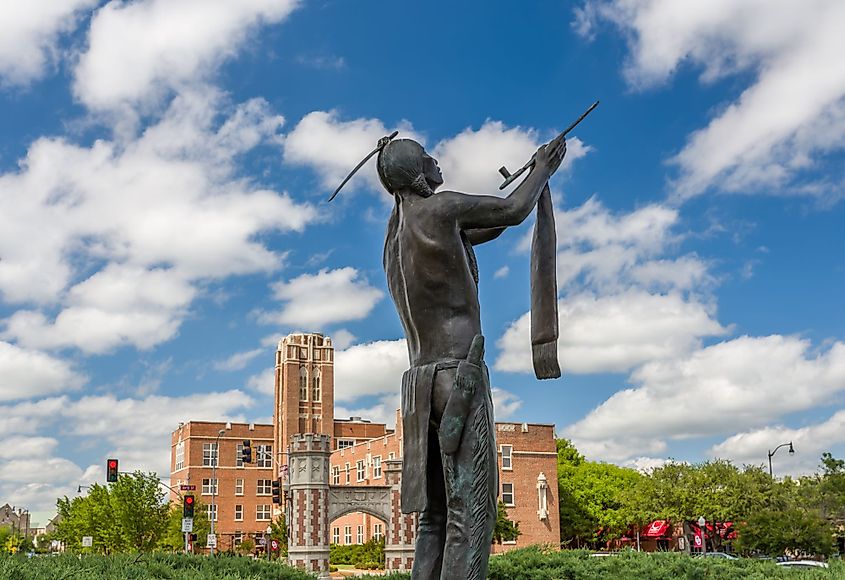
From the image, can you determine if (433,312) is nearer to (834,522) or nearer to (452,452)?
(452,452)

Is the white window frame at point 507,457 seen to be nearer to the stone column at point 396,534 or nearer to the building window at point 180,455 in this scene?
the stone column at point 396,534

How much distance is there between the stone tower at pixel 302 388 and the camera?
87.9 m

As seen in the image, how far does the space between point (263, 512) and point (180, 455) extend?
983cm

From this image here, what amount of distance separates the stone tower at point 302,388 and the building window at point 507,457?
30.8 meters

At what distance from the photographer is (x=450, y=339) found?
17.9ft

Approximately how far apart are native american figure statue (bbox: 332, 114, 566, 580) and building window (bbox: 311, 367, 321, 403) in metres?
85.4

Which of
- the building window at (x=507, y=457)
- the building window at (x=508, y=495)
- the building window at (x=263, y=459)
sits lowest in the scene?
the building window at (x=508, y=495)

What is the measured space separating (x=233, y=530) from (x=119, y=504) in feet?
114

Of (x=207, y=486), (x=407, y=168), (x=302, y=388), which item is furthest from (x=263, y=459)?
(x=407, y=168)

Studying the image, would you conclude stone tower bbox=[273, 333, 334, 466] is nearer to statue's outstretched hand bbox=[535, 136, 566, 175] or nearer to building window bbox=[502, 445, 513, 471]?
building window bbox=[502, 445, 513, 471]

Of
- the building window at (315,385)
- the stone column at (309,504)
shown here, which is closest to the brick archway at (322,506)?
the stone column at (309,504)

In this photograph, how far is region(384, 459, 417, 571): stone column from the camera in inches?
1892

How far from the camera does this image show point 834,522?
1713 inches

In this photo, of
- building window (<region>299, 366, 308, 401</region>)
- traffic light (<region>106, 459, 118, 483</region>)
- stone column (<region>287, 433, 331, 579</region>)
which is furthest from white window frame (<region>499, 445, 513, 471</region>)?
building window (<region>299, 366, 308, 401</region>)
